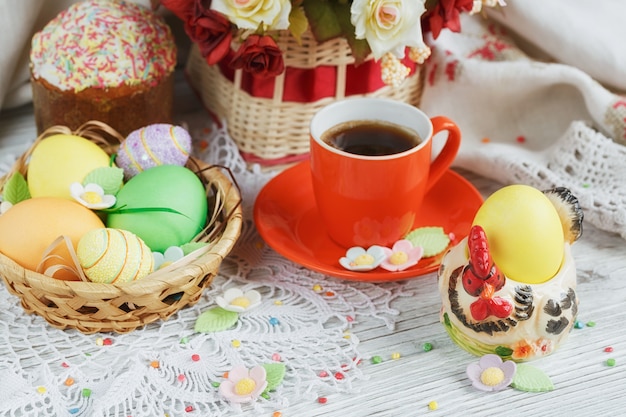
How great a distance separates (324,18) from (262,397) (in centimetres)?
47

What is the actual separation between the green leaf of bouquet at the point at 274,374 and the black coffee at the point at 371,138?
28 cm

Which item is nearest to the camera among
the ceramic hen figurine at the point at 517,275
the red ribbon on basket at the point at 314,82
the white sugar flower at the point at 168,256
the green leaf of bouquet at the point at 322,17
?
the ceramic hen figurine at the point at 517,275

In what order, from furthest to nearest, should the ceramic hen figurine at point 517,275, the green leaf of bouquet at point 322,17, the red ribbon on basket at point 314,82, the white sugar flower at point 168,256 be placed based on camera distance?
the red ribbon on basket at point 314,82
the green leaf of bouquet at point 322,17
the white sugar flower at point 168,256
the ceramic hen figurine at point 517,275

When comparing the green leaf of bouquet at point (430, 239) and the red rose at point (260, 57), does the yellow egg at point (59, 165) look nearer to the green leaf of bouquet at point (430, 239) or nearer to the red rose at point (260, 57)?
the red rose at point (260, 57)

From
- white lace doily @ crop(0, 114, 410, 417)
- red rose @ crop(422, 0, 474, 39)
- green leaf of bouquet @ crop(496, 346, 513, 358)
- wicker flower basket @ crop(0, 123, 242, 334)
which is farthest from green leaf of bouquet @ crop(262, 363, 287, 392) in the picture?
red rose @ crop(422, 0, 474, 39)

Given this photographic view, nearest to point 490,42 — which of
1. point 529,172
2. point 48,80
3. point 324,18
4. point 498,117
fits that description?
point 498,117

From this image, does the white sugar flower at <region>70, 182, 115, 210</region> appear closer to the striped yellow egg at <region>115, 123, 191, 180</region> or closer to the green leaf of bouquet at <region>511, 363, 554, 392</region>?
the striped yellow egg at <region>115, 123, 191, 180</region>

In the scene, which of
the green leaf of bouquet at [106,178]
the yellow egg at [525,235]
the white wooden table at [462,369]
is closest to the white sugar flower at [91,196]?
the green leaf of bouquet at [106,178]

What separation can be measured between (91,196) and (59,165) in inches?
2.7

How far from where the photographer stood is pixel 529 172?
107 centimetres

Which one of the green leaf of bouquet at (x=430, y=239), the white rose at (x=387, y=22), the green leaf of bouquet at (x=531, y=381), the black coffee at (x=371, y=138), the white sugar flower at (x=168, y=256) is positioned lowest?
the green leaf of bouquet at (x=531, y=381)

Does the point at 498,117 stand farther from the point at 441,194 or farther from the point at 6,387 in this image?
the point at 6,387

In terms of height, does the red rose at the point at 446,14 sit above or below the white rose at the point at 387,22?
below

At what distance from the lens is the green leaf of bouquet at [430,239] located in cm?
94
